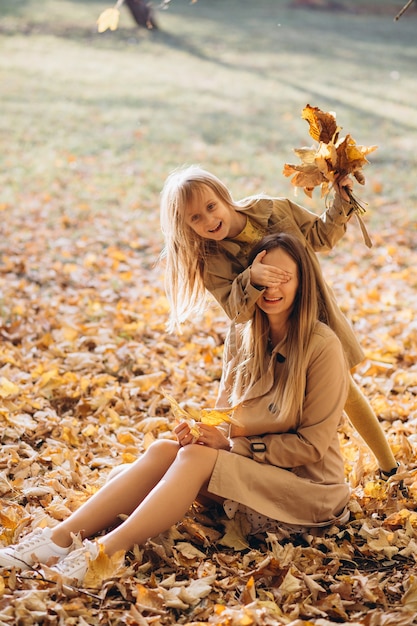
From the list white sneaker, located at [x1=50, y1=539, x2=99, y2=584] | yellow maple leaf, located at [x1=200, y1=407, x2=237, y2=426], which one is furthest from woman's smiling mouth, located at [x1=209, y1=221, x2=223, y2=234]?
white sneaker, located at [x1=50, y1=539, x2=99, y2=584]

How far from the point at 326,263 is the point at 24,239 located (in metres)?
2.85

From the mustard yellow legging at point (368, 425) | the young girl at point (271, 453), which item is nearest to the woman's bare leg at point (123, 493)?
the young girl at point (271, 453)

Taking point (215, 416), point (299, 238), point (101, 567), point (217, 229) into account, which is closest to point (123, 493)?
point (101, 567)

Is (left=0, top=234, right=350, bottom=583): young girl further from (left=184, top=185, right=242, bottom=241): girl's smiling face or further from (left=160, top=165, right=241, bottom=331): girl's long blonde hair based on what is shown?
(left=160, top=165, right=241, bottom=331): girl's long blonde hair

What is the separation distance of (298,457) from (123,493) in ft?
2.18

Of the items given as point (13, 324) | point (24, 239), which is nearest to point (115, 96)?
point (24, 239)

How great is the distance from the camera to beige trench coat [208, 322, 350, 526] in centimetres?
274

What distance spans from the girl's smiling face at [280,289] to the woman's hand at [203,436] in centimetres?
51

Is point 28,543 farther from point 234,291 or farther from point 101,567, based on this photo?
point 234,291

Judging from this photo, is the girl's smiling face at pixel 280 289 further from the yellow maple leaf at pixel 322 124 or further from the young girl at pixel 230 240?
the yellow maple leaf at pixel 322 124

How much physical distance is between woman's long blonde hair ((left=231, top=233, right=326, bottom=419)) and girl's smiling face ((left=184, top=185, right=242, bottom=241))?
16 cm

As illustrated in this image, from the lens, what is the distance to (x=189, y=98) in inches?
534

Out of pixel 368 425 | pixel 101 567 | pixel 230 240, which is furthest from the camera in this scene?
pixel 368 425

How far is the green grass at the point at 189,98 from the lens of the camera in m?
9.31
